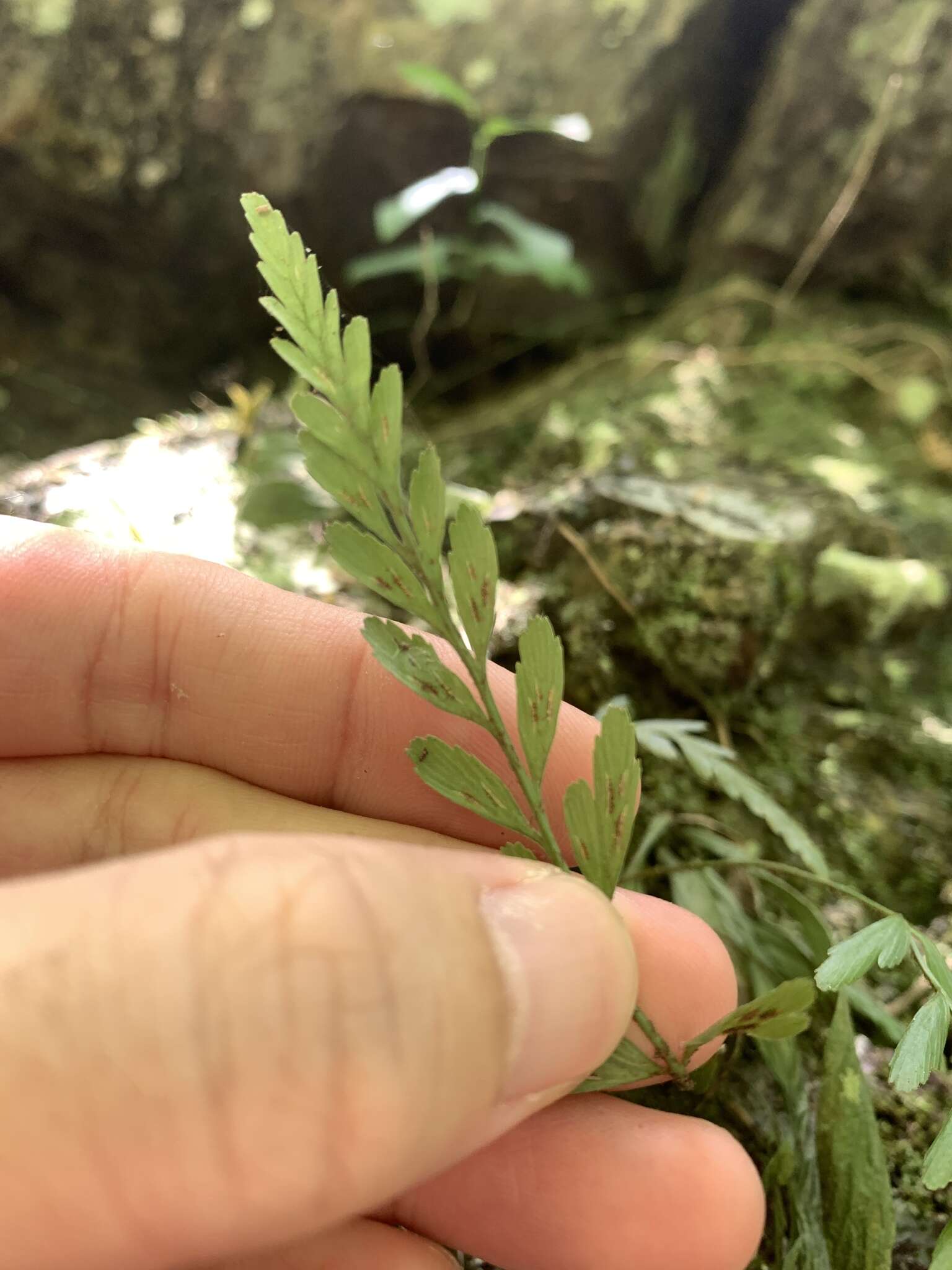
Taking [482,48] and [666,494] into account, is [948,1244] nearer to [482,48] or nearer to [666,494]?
[666,494]

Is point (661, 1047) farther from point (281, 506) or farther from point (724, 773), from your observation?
point (281, 506)

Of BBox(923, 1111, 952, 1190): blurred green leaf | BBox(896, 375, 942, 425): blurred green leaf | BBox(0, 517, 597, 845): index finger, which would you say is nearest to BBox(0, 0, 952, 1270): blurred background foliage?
BBox(896, 375, 942, 425): blurred green leaf

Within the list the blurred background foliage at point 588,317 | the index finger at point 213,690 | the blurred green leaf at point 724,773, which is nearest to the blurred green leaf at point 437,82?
the blurred background foliage at point 588,317

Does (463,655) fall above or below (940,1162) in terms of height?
above

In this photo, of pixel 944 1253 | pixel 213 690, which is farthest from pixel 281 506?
pixel 944 1253

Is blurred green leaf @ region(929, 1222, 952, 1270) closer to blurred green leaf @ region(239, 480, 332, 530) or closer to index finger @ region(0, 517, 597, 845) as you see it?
index finger @ region(0, 517, 597, 845)

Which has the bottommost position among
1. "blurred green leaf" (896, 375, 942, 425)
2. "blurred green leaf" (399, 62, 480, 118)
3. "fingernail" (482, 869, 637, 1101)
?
"fingernail" (482, 869, 637, 1101)
